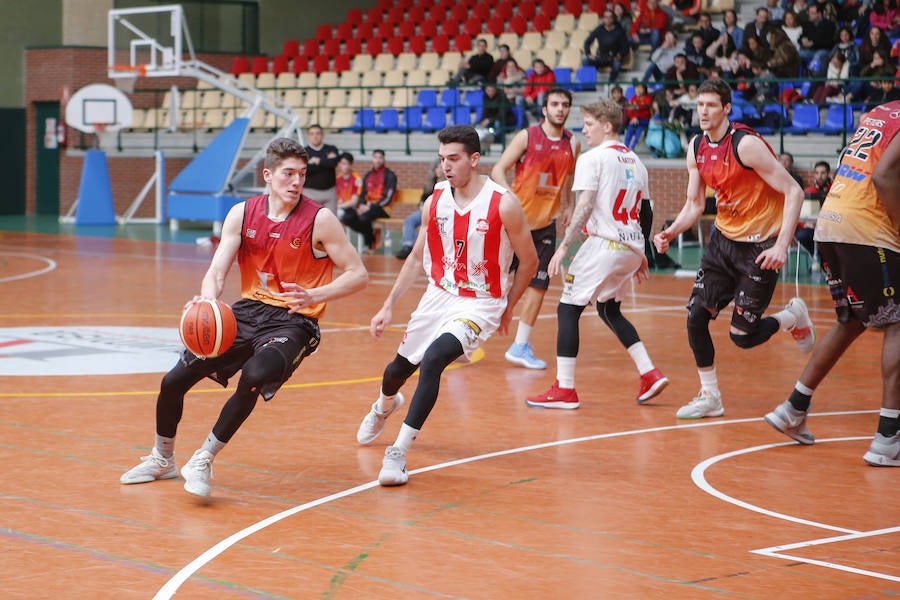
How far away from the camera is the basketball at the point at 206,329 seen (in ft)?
18.1

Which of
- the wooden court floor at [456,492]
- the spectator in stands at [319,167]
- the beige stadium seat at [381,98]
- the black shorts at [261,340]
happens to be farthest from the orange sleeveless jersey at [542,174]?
the beige stadium seat at [381,98]

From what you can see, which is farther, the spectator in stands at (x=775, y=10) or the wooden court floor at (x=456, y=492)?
the spectator in stands at (x=775, y=10)

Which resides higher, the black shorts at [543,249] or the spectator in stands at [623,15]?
the spectator in stands at [623,15]

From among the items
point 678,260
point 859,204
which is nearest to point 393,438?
point 859,204

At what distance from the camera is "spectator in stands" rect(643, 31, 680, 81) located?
21719 millimetres

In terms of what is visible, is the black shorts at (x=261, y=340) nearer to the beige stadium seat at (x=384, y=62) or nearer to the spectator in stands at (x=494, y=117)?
the spectator in stands at (x=494, y=117)

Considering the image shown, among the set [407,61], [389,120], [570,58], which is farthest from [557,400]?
[407,61]

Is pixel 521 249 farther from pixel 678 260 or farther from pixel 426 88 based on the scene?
pixel 426 88

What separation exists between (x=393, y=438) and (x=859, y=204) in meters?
2.86

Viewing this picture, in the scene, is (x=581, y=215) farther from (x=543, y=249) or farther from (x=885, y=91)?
(x=885, y=91)

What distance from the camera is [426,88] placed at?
2567 centimetres

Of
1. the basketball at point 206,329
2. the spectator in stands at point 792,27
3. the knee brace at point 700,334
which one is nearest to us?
the basketball at point 206,329

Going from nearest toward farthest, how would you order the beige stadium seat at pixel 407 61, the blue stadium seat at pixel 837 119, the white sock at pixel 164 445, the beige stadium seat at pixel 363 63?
the white sock at pixel 164 445 → the blue stadium seat at pixel 837 119 → the beige stadium seat at pixel 407 61 → the beige stadium seat at pixel 363 63

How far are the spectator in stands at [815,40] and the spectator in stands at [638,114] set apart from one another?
256 cm
